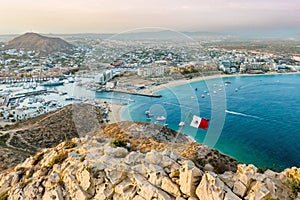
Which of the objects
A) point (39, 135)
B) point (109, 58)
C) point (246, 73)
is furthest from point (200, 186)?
point (246, 73)

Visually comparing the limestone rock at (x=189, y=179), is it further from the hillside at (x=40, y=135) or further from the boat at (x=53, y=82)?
the boat at (x=53, y=82)

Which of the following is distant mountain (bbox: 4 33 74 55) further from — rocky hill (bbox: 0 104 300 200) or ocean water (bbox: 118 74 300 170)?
rocky hill (bbox: 0 104 300 200)

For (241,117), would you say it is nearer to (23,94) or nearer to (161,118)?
(161,118)

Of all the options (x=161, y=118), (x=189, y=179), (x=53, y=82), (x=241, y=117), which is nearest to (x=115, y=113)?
(x=161, y=118)

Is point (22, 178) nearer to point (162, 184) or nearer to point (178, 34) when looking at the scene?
point (162, 184)

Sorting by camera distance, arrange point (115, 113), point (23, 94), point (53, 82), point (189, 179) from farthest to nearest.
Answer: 1. point (53, 82)
2. point (23, 94)
3. point (115, 113)
4. point (189, 179)
